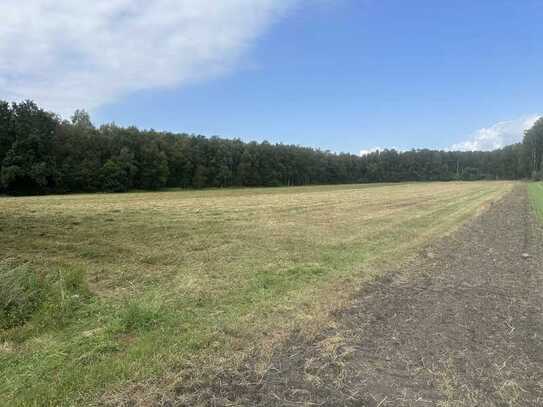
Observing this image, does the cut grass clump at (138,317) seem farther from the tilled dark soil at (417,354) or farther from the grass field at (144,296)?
the tilled dark soil at (417,354)

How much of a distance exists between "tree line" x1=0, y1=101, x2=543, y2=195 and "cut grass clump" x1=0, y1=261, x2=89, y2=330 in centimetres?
5479

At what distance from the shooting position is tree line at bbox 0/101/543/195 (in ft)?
183

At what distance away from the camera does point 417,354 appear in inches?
174

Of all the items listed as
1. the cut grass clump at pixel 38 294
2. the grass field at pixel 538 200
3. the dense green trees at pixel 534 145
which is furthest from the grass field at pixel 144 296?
the dense green trees at pixel 534 145

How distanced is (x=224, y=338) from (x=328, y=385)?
1.54 meters

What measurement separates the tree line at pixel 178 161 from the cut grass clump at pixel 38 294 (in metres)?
54.8

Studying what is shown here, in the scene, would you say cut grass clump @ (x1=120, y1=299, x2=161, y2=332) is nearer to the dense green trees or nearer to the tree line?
the tree line

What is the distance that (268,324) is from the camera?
5.26 metres

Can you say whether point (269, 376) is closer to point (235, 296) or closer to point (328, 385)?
point (328, 385)

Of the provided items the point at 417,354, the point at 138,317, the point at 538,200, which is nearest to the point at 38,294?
the point at 138,317

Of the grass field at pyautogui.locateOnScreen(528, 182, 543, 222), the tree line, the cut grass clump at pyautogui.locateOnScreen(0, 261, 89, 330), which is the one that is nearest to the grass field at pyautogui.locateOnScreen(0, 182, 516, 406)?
the cut grass clump at pyautogui.locateOnScreen(0, 261, 89, 330)

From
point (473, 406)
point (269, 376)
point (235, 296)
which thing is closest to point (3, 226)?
point (235, 296)

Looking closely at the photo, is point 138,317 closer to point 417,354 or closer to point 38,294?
point 38,294

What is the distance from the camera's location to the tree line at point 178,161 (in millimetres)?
55700
